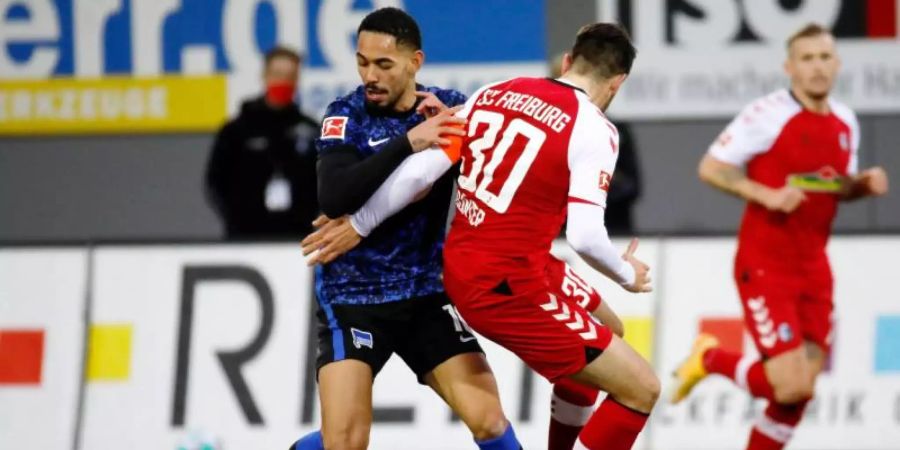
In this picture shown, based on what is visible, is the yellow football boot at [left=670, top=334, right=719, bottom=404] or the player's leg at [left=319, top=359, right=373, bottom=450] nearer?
the player's leg at [left=319, top=359, right=373, bottom=450]

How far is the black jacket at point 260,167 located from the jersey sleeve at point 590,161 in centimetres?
413

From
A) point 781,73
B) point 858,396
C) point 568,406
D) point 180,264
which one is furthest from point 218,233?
point 568,406

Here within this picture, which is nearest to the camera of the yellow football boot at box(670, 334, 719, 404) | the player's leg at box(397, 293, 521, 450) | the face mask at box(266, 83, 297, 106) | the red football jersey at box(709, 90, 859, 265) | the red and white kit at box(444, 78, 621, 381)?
the red and white kit at box(444, 78, 621, 381)

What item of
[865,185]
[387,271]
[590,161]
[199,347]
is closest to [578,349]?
[590,161]

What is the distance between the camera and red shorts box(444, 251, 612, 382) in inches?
229

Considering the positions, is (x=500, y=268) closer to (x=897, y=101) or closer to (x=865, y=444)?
(x=865, y=444)

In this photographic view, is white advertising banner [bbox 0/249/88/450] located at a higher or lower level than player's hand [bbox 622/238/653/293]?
lower

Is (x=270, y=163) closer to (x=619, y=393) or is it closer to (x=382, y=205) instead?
(x=382, y=205)

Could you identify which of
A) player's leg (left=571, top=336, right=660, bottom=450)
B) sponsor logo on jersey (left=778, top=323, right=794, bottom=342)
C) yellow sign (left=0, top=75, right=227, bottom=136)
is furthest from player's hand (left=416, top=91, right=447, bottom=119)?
yellow sign (left=0, top=75, right=227, bottom=136)

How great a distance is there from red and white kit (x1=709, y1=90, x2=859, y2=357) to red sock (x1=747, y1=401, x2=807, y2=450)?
26 centimetres

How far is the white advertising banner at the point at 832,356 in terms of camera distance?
848 centimetres

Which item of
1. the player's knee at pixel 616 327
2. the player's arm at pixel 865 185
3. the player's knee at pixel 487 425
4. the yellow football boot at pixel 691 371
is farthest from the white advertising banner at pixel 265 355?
the player's knee at pixel 487 425

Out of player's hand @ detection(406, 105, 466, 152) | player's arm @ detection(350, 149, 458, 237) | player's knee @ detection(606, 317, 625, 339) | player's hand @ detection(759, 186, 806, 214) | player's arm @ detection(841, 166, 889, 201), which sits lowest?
player's knee @ detection(606, 317, 625, 339)

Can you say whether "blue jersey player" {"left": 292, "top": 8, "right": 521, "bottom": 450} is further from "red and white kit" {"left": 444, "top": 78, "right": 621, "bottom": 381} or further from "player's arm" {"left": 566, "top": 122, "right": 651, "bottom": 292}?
"player's arm" {"left": 566, "top": 122, "right": 651, "bottom": 292}
